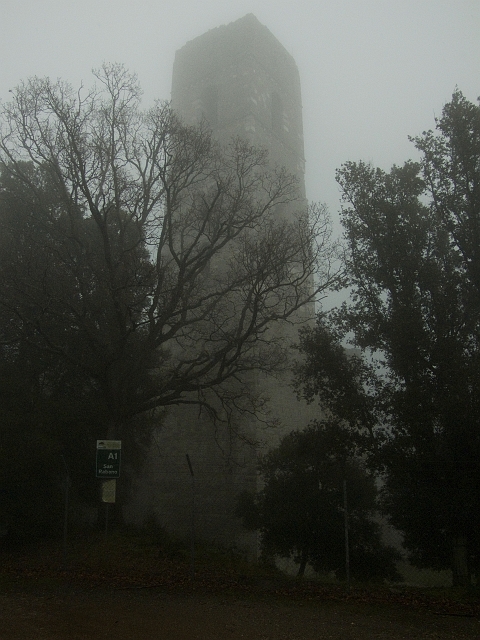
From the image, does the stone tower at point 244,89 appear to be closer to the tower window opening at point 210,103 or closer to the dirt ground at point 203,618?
the tower window opening at point 210,103

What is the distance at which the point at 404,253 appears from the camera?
11.3 m

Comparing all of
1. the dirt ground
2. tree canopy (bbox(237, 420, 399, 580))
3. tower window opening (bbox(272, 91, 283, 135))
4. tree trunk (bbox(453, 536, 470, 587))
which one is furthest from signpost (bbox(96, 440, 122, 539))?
tower window opening (bbox(272, 91, 283, 135))

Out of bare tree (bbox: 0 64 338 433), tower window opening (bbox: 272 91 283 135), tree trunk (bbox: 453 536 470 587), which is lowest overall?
tree trunk (bbox: 453 536 470 587)

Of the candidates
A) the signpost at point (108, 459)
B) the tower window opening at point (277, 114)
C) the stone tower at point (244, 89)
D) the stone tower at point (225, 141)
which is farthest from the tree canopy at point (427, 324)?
the tower window opening at point (277, 114)

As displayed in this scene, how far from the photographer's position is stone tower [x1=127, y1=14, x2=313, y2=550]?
18594mm

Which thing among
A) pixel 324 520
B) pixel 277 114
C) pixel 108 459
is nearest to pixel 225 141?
pixel 277 114

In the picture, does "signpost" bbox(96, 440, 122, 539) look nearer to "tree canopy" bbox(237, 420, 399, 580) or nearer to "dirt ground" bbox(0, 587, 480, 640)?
"dirt ground" bbox(0, 587, 480, 640)

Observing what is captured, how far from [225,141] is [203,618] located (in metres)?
19.0

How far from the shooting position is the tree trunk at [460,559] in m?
9.88

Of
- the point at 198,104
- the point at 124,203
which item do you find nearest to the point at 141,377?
the point at 124,203

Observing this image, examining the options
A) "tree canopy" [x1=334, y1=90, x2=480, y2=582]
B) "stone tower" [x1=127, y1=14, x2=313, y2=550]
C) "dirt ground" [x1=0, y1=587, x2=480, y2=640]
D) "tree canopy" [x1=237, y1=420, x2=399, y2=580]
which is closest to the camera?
"dirt ground" [x1=0, y1=587, x2=480, y2=640]

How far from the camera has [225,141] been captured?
23.2m

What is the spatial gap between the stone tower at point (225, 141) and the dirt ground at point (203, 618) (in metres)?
7.25

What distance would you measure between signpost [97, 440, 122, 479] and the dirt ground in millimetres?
2356
